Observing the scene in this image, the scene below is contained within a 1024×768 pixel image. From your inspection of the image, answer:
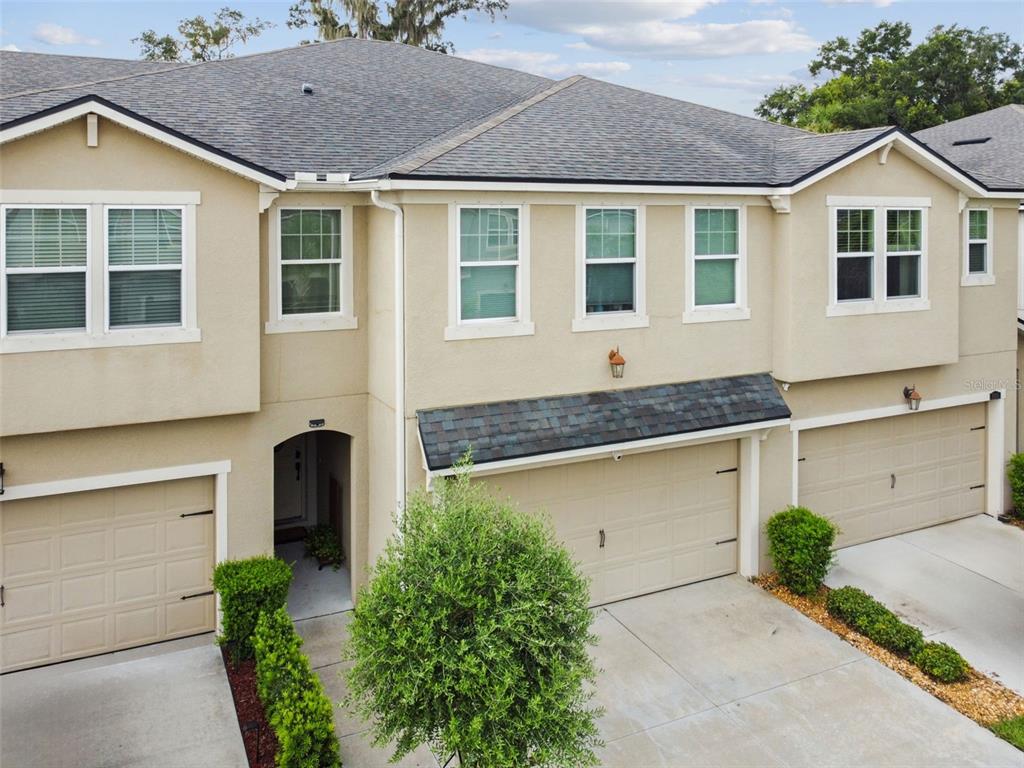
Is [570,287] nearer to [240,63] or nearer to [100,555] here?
[100,555]

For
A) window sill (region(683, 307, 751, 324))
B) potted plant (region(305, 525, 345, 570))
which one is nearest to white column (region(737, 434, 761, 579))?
window sill (region(683, 307, 751, 324))

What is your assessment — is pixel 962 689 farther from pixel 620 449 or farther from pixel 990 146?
pixel 990 146

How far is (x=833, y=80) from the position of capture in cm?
4181

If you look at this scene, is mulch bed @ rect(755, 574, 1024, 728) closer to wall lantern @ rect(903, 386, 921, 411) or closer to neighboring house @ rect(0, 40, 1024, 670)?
neighboring house @ rect(0, 40, 1024, 670)

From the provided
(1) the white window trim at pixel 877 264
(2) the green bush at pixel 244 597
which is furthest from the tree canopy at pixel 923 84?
(2) the green bush at pixel 244 597

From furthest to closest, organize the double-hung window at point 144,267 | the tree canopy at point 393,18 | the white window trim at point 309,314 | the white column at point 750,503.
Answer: the tree canopy at point 393,18 < the white column at point 750,503 < the white window trim at point 309,314 < the double-hung window at point 144,267

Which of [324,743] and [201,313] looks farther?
[201,313]

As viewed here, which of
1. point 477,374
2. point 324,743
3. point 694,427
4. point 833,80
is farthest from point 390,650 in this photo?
point 833,80

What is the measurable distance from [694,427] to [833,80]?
37.4 meters

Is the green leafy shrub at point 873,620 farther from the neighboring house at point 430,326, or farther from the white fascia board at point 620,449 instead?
the white fascia board at point 620,449

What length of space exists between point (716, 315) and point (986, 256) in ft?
20.7

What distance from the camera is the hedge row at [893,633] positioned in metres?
9.66

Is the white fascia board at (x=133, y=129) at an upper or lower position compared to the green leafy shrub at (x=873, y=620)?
upper

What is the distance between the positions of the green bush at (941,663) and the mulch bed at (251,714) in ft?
24.8
